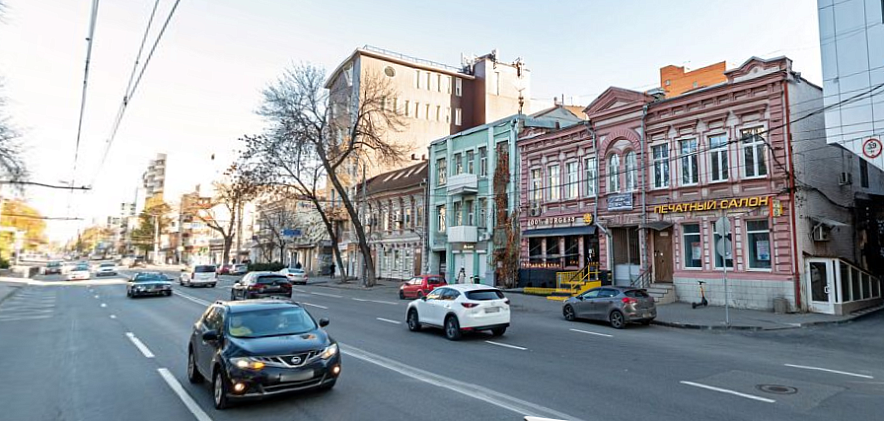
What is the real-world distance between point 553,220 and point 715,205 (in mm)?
9356

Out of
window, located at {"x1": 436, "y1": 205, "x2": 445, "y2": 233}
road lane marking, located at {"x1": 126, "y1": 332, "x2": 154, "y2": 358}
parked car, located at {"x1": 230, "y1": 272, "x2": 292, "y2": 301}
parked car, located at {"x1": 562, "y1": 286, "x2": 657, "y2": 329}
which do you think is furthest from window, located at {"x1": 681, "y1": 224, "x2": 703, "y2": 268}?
road lane marking, located at {"x1": 126, "y1": 332, "x2": 154, "y2": 358}

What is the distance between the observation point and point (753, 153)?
825 inches

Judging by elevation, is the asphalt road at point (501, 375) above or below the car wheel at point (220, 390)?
below

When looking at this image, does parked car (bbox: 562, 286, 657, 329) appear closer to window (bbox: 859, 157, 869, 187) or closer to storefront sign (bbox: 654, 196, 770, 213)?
storefront sign (bbox: 654, 196, 770, 213)

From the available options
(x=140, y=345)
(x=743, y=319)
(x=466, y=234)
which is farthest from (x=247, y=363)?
(x=466, y=234)

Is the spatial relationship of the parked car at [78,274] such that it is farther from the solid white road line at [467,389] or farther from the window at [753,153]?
the window at [753,153]

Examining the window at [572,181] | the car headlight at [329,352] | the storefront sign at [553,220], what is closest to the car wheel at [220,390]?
the car headlight at [329,352]

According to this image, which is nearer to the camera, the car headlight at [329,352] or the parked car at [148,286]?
the car headlight at [329,352]

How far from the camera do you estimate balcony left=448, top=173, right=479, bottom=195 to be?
35125 mm

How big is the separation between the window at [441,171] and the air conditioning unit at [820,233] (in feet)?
79.1

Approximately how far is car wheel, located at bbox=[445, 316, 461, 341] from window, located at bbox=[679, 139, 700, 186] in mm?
14622

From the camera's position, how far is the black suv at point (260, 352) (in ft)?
22.7

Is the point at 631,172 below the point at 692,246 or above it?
above

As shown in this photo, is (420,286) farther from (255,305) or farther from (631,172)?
(255,305)
